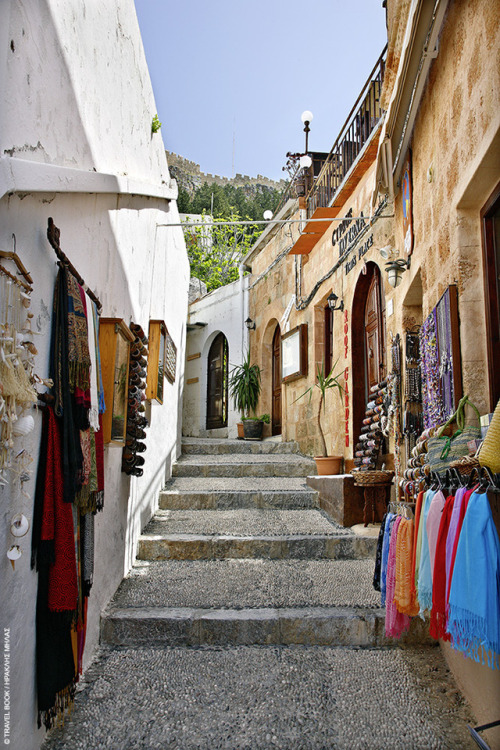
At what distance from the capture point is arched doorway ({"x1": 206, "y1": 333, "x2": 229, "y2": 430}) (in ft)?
34.2

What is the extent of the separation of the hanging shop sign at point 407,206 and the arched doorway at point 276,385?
5311 mm

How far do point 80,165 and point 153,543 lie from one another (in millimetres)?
2614

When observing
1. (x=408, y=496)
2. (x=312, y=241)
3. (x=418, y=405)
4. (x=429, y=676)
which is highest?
(x=312, y=241)

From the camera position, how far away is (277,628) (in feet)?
9.35

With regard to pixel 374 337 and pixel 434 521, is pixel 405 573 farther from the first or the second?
pixel 374 337

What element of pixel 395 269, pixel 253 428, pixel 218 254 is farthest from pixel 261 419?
pixel 218 254

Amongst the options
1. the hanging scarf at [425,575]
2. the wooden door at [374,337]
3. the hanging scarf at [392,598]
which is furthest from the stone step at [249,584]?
the wooden door at [374,337]

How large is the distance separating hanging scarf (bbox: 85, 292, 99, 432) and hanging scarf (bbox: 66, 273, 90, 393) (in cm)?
10

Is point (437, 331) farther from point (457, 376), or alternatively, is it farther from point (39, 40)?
point (39, 40)

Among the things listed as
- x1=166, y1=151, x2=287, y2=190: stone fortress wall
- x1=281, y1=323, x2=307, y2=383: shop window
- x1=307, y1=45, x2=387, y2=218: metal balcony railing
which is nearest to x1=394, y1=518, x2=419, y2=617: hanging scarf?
x1=307, y1=45, x2=387, y2=218: metal balcony railing

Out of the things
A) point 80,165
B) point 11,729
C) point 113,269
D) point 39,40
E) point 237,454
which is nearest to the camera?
point 11,729

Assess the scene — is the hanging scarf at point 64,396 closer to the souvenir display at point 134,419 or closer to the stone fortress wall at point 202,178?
the souvenir display at point 134,419

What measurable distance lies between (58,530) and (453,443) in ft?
5.08

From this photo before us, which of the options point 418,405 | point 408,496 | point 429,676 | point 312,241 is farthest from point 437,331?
point 312,241
